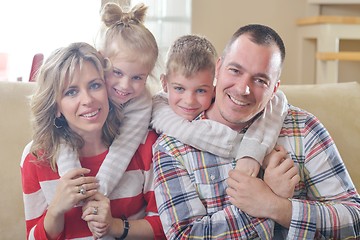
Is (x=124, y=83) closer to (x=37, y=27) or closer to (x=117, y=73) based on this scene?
(x=117, y=73)

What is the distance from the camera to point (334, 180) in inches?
61.0

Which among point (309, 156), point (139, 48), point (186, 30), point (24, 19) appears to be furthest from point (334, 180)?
point (24, 19)

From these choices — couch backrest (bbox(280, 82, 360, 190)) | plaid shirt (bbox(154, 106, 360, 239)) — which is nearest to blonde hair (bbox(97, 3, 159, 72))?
plaid shirt (bbox(154, 106, 360, 239))

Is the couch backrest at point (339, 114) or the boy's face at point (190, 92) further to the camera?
the couch backrest at point (339, 114)

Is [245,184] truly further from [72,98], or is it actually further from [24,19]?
[24,19]

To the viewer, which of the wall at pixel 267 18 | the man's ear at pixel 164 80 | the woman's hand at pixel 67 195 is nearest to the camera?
the woman's hand at pixel 67 195

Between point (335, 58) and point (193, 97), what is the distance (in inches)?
68.3

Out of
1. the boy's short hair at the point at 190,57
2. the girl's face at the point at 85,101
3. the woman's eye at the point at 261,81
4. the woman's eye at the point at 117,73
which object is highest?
the boy's short hair at the point at 190,57

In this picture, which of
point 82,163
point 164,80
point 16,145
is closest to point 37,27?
point 16,145

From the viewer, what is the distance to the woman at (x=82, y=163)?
1428 mm

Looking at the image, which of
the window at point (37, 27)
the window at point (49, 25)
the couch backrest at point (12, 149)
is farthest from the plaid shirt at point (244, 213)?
the window at point (37, 27)

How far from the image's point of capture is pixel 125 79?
1.49 metres

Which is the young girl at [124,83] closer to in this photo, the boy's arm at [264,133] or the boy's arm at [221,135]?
the boy's arm at [221,135]

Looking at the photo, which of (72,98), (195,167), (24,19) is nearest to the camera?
(72,98)
